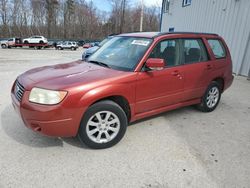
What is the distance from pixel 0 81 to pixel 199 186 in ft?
23.3

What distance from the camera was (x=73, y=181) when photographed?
2447 millimetres

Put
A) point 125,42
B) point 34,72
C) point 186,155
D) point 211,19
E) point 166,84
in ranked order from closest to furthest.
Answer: point 186,155 < point 34,72 < point 166,84 < point 125,42 < point 211,19

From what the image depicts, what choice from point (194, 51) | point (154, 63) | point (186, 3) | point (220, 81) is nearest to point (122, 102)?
point (154, 63)

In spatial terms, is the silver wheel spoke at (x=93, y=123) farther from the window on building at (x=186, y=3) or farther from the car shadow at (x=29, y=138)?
the window on building at (x=186, y=3)

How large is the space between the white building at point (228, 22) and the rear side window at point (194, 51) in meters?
5.55

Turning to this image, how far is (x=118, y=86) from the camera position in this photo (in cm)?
304

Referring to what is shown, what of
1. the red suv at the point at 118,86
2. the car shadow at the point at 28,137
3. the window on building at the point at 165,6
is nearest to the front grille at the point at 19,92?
the red suv at the point at 118,86

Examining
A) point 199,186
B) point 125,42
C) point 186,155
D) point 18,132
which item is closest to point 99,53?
point 125,42

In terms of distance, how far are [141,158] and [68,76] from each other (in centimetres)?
151

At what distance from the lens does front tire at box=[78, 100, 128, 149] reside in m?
2.90

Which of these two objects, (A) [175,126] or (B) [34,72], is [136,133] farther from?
(B) [34,72]

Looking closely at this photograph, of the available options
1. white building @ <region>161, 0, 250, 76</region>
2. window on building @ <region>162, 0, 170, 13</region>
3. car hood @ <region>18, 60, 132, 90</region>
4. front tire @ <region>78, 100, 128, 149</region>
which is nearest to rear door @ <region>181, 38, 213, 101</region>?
car hood @ <region>18, 60, 132, 90</region>

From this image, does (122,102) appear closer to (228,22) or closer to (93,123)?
(93,123)

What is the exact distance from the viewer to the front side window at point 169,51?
11.7 ft
